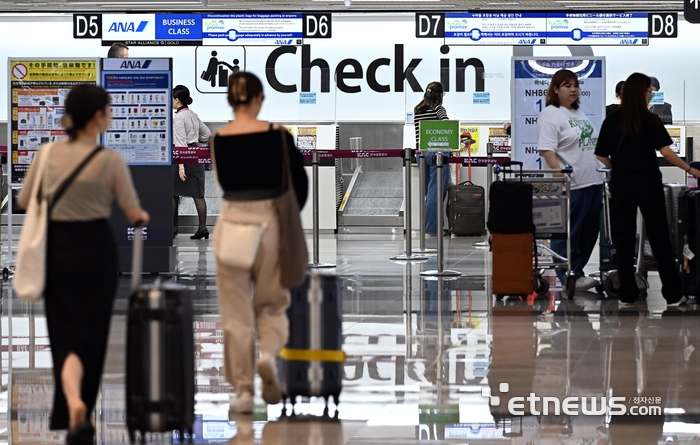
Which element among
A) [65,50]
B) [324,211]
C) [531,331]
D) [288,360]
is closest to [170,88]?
[531,331]

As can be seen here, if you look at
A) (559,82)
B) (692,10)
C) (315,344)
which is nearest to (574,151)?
(559,82)

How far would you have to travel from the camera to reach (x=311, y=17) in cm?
1727

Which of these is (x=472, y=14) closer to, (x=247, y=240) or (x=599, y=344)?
(x=599, y=344)

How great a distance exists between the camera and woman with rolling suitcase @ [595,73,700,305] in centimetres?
736

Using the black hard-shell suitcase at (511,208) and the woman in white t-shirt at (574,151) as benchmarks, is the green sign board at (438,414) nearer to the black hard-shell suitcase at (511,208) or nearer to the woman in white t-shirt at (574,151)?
the black hard-shell suitcase at (511,208)

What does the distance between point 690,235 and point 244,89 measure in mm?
4141

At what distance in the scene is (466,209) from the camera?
15.4 m

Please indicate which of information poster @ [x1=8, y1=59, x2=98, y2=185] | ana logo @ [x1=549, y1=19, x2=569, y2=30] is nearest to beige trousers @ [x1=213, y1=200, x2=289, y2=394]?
information poster @ [x1=8, y1=59, x2=98, y2=185]

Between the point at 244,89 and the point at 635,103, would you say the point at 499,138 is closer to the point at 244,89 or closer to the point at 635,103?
the point at 635,103

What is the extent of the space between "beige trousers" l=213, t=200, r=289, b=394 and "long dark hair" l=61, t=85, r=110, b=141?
73 centimetres

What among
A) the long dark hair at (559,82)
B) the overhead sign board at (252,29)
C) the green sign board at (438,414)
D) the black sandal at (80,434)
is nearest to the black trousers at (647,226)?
the long dark hair at (559,82)

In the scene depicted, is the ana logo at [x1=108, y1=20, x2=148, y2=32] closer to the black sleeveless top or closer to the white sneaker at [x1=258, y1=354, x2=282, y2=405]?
the black sleeveless top

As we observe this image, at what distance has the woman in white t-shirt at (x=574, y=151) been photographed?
845cm

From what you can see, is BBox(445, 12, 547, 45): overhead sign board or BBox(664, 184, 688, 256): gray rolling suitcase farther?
BBox(445, 12, 547, 45): overhead sign board
